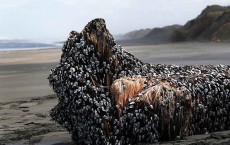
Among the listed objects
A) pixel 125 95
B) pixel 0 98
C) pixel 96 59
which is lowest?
pixel 0 98

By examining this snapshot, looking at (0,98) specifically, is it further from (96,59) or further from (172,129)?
(172,129)

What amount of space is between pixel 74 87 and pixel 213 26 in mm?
41097

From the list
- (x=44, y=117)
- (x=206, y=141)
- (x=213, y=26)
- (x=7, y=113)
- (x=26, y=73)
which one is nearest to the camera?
(x=206, y=141)

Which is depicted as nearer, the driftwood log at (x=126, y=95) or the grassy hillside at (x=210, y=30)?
the driftwood log at (x=126, y=95)

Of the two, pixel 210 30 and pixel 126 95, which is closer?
pixel 126 95

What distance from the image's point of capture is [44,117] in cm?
786

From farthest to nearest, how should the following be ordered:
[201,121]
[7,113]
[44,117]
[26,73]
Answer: [26,73] → [7,113] → [44,117] → [201,121]

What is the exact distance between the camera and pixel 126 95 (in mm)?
5234

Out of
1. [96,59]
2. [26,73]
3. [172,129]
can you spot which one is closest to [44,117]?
[96,59]

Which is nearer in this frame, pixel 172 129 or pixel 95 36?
pixel 172 129

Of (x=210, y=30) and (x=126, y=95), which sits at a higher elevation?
(x=210, y=30)

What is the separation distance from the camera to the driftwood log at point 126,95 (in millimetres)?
5117

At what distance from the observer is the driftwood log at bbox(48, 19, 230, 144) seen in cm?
512

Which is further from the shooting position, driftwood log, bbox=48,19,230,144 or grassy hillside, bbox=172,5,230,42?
grassy hillside, bbox=172,5,230,42
